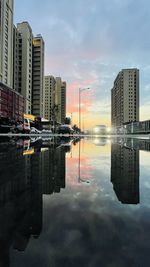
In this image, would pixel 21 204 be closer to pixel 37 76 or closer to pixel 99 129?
pixel 37 76

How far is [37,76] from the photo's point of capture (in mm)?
126500

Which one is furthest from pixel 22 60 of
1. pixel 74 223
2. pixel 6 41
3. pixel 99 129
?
pixel 74 223

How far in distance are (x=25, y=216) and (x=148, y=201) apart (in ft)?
7.02

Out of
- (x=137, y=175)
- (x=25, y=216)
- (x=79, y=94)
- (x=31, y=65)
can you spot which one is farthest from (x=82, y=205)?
(x=31, y=65)

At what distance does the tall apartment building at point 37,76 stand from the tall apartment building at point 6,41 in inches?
1075

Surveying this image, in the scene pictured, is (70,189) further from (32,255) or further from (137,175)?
(32,255)

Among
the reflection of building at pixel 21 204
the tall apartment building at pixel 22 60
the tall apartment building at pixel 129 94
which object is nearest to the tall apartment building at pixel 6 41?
the tall apartment building at pixel 22 60

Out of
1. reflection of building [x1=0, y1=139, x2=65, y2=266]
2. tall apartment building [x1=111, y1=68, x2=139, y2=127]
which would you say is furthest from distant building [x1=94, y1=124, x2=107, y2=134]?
reflection of building [x1=0, y1=139, x2=65, y2=266]

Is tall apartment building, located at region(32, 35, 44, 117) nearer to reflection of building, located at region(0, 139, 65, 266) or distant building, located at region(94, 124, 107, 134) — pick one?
distant building, located at region(94, 124, 107, 134)

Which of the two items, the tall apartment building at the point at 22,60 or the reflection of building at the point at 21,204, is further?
the tall apartment building at the point at 22,60

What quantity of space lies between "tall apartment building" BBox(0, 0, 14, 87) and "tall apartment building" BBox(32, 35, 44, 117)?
1075 inches

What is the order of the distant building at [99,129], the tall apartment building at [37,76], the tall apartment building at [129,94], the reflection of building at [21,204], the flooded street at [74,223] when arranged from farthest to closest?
the tall apartment building at [129,94]
the distant building at [99,129]
the tall apartment building at [37,76]
the reflection of building at [21,204]
the flooded street at [74,223]

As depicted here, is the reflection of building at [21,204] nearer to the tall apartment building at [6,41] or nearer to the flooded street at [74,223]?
the flooded street at [74,223]

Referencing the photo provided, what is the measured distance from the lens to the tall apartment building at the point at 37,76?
413 feet
